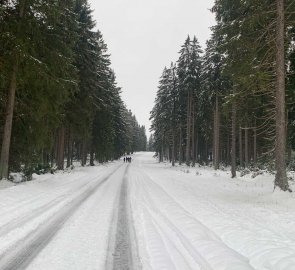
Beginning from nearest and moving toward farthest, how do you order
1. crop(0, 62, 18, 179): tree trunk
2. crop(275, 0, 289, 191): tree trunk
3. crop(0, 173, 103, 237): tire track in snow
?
1. crop(0, 173, 103, 237): tire track in snow
2. crop(275, 0, 289, 191): tree trunk
3. crop(0, 62, 18, 179): tree trunk

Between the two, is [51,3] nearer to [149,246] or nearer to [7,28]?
[7,28]

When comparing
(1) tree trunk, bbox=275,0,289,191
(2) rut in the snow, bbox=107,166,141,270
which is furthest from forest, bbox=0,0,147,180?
(1) tree trunk, bbox=275,0,289,191

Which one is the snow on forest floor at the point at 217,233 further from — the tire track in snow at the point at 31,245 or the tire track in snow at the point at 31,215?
the tire track in snow at the point at 31,215

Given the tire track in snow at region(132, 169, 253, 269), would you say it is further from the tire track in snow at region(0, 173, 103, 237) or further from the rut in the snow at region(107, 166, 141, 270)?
the tire track in snow at region(0, 173, 103, 237)

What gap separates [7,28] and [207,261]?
42.5 feet

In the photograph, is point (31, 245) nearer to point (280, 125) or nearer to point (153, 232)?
point (153, 232)

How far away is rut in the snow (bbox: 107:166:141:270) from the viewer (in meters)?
5.13

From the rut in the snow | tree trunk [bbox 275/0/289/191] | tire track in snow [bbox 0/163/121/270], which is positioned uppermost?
tree trunk [bbox 275/0/289/191]

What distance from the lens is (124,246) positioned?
6.18 m

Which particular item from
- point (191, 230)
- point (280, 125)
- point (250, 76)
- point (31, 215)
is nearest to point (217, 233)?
point (191, 230)

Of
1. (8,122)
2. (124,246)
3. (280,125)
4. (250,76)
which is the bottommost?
(124,246)

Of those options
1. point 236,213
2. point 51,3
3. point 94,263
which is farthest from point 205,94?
point 94,263

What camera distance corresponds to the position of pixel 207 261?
5293mm

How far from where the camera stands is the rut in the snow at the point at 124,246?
16.8 feet
